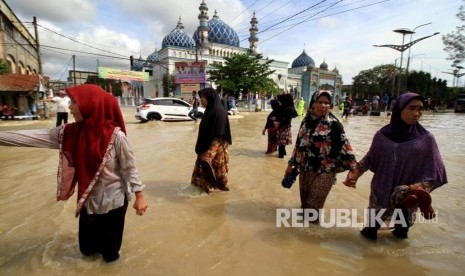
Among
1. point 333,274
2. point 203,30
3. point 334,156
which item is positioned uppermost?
point 203,30

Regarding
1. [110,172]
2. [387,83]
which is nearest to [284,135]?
[110,172]

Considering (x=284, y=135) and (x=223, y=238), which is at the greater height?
(x=284, y=135)

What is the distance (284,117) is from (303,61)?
57.4 meters

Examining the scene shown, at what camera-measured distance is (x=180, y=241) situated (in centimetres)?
295

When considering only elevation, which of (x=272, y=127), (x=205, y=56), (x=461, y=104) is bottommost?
(x=272, y=127)

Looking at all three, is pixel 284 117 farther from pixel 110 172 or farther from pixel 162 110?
pixel 162 110

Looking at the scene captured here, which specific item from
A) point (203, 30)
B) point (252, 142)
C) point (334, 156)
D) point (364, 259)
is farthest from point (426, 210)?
point (203, 30)

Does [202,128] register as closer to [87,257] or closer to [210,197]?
[210,197]

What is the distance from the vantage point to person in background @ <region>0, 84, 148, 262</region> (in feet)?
6.54

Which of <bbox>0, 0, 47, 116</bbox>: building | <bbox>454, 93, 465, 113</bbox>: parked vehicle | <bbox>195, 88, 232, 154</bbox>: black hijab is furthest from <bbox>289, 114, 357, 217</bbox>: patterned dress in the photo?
<bbox>454, 93, 465, 113</bbox>: parked vehicle

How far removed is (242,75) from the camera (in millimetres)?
30859

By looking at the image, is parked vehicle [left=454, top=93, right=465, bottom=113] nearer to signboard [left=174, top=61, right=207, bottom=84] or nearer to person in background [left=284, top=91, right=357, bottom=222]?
signboard [left=174, top=61, right=207, bottom=84]

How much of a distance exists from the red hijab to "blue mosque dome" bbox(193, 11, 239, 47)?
4641 centimetres

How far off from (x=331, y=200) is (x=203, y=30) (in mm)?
44637
